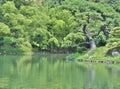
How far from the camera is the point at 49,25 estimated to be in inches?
1964

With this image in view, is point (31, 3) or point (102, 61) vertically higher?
point (31, 3)

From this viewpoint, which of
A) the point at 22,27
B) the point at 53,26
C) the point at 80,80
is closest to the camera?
the point at 80,80

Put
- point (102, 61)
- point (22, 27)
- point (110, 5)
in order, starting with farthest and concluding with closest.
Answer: point (110, 5)
point (22, 27)
point (102, 61)

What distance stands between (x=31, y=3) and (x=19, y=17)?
18.2 feet

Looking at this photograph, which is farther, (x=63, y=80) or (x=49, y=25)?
(x=49, y=25)

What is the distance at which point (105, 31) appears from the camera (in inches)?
1580

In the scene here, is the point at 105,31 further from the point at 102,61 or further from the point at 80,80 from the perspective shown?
the point at 80,80

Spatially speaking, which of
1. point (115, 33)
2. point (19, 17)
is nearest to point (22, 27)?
point (19, 17)

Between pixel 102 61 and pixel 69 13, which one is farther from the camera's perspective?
pixel 69 13

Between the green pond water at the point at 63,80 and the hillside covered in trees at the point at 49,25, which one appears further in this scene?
the hillside covered in trees at the point at 49,25

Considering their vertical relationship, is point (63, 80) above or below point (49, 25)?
below

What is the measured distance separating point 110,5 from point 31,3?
10.5 metres

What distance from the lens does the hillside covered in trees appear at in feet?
138

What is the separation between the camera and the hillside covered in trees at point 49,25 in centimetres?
4209
